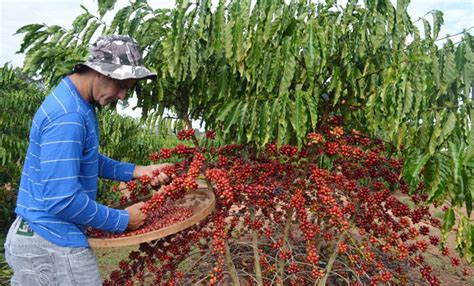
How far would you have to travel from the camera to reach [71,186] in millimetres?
1505

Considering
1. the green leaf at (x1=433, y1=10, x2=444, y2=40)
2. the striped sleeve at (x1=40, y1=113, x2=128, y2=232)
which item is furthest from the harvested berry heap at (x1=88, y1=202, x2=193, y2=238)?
the green leaf at (x1=433, y1=10, x2=444, y2=40)

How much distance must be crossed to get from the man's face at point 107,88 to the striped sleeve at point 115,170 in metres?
0.51

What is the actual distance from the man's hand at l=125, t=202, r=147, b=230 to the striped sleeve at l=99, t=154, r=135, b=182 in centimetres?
32

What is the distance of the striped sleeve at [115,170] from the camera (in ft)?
6.93

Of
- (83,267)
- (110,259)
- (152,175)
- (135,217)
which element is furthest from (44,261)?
(110,259)

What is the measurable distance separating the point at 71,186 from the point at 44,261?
38 centimetres

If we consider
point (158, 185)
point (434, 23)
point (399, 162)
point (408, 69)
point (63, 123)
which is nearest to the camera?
point (63, 123)

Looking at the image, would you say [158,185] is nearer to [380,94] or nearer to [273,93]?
[273,93]

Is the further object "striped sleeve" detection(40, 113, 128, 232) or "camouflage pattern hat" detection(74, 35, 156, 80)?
"camouflage pattern hat" detection(74, 35, 156, 80)

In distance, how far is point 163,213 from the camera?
1.97m

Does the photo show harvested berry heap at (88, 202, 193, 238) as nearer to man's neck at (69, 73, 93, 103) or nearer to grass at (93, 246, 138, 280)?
man's neck at (69, 73, 93, 103)

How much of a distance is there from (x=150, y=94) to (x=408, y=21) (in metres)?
1.46

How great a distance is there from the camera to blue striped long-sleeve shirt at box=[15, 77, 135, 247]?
1492 millimetres

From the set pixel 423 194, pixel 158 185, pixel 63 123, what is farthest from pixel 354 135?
pixel 63 123
